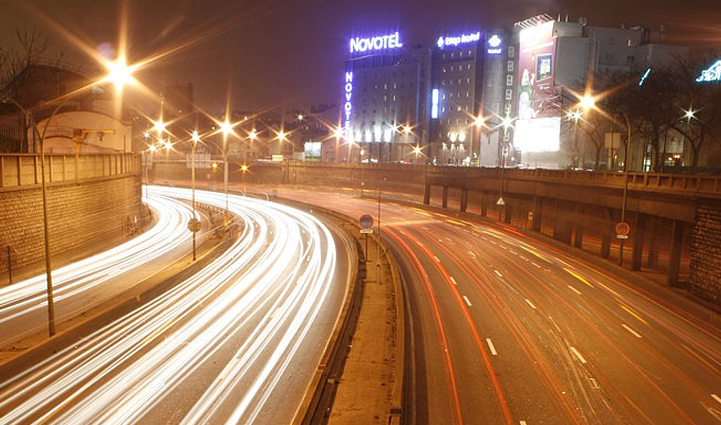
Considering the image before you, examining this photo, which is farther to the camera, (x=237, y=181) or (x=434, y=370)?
(x=237, y=181)

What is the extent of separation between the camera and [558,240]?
47375 millimetres

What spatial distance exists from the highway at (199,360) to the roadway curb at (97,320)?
294 millimetres

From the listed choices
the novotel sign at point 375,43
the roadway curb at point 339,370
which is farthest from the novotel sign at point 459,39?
the roadway curb at point 339,370

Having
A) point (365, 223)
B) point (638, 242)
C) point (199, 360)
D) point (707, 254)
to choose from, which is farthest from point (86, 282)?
point (638, 242)

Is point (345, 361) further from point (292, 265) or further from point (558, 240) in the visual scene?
point (558, 240)

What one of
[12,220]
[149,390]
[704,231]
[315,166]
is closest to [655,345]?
[704,231]

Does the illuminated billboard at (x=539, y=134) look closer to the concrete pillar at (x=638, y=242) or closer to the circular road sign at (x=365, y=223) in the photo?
the concrete pillar at (x=638, y=242)

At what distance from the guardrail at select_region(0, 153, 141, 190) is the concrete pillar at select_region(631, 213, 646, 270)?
37.2 meters

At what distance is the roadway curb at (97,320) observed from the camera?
15695mm

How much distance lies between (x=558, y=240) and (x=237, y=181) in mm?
82671

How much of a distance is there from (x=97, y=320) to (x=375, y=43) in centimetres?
13064

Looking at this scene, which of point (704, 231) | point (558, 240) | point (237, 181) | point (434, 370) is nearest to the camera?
point (434, 370)

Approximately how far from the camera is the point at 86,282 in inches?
1129

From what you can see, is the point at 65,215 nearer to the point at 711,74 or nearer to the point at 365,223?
the point at 365,223
